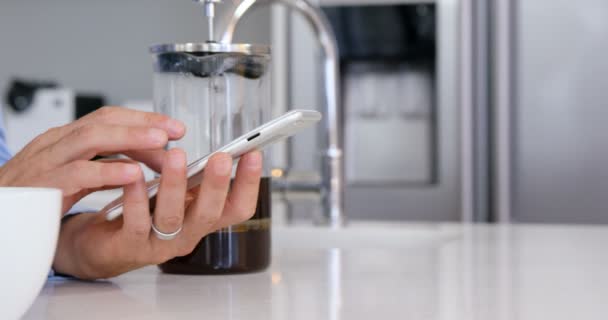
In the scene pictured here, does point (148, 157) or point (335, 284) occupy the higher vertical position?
point (148, 157)

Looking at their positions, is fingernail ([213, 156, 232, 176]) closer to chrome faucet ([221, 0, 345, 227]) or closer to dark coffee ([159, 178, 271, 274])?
dark coffee ([159, 178, 271, 274])

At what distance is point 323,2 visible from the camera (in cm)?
265

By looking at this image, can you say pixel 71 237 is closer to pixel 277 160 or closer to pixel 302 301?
pixel 302 301

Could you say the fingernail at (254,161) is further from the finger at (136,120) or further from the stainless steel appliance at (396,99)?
the stainless steel appliance at (396,99)

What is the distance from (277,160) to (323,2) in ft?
1.53

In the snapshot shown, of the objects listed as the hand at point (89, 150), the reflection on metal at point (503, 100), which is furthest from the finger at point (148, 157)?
the reflection on metal at point (503, 100)

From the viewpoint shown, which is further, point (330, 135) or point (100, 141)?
point (330, 135)

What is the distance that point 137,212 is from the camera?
651 millimetres

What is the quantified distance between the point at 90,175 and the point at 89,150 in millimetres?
34

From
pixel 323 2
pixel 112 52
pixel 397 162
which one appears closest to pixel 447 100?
pixel 397 162

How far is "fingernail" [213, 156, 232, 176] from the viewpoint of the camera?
2.01 feet

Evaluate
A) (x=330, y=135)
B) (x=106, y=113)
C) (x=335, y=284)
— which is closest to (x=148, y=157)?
(x=106, y=113)

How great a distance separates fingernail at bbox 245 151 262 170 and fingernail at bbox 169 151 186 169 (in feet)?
0.19

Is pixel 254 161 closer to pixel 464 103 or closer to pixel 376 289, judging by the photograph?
pixel 376 289
